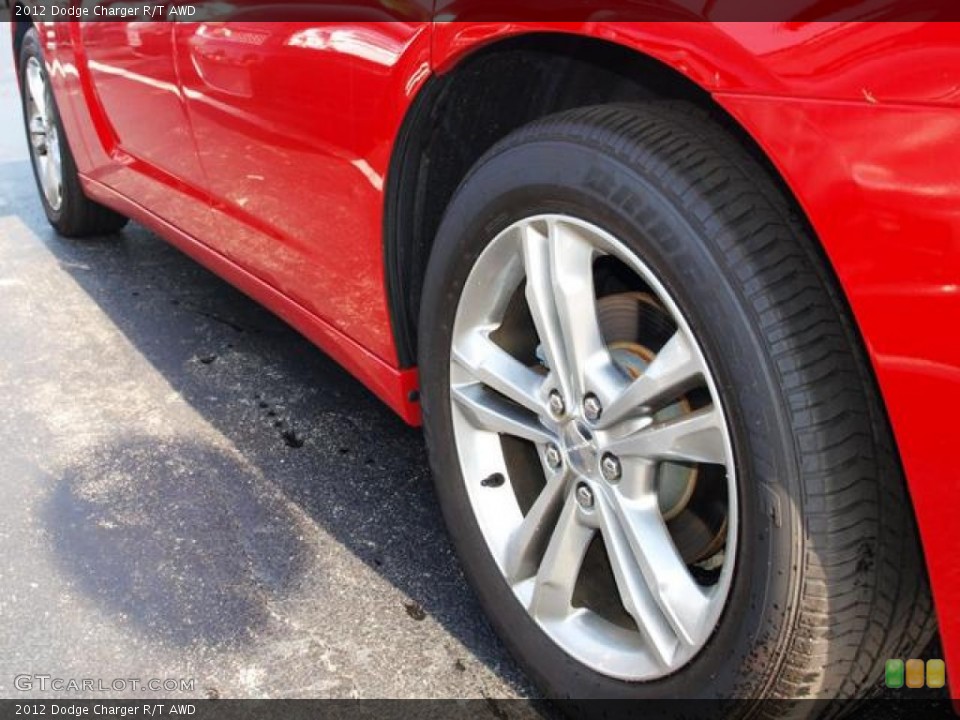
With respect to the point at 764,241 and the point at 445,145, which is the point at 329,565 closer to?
the point at 445,145

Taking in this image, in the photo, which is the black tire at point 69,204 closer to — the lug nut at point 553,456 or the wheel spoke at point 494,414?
the wheel spoke at point 494,414

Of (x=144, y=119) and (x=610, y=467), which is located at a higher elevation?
(x=144, y=119)

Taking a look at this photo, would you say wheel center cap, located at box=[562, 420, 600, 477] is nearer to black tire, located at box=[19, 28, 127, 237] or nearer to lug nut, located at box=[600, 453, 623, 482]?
lug nut, located at box=[600, 453, 623, 482]

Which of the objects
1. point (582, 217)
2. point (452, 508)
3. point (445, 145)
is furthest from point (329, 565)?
point (582, 217)

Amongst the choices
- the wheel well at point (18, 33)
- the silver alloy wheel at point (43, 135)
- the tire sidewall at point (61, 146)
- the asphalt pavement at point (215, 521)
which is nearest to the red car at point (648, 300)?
the asphalt pavement at point (215, 521)

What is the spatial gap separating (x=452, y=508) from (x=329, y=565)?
42cm

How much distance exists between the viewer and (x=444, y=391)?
1914 millimetres

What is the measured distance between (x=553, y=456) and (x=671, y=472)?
0.20 meters

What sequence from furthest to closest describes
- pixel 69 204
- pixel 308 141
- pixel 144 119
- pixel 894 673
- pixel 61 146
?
1. pixel 69 204
2. pixel 61 146
3. pixel 144 119
4. pixel 308 141
5. pixel 894 673

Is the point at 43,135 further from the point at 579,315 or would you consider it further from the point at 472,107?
the point at 579,315

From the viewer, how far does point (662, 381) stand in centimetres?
147

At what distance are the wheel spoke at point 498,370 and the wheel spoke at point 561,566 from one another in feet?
0.62

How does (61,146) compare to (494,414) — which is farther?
(61,146)

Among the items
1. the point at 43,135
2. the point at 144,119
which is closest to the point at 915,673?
the point at 144,119
